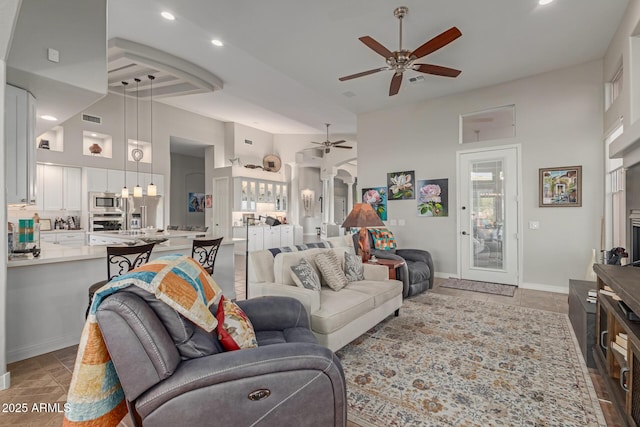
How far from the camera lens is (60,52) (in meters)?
2.81

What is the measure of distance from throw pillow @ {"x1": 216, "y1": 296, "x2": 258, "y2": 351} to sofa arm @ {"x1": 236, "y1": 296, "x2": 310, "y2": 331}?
1.12 ft

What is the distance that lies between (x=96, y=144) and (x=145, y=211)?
5.73ft

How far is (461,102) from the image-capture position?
5.52 metres

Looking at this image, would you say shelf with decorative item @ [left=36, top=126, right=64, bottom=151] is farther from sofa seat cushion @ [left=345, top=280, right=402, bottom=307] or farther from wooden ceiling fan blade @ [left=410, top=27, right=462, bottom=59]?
wooden ceiling fan blade @ [left=410, top=27, right=462, bottom=59]

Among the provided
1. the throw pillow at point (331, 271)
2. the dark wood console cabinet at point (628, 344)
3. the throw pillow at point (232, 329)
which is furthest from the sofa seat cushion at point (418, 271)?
the throw pillow at point (232, 329)

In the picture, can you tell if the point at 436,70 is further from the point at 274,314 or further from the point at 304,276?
the point at 274,314

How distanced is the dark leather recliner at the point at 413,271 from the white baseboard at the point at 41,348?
11.2ft

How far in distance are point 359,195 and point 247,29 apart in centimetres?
393

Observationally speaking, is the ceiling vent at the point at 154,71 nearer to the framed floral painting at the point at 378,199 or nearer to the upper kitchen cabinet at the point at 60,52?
the upper kitchen cabinet at the point at 60,52

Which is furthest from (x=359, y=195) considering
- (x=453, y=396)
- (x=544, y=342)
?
(x=453, y=396)

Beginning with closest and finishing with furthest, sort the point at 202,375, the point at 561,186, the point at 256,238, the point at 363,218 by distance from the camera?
the point at 202,375 → the point at 363,218 → the point at 561,186 → the point at 256,238

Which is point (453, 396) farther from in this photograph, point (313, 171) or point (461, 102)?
point (313, 171)

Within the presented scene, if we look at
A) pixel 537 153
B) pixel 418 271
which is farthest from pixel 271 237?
pixel 537 153

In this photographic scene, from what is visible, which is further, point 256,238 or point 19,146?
point 256,238
